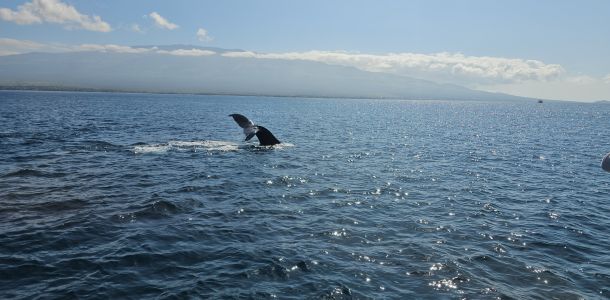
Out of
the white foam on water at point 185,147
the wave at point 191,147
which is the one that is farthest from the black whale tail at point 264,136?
the white foam on water at point 185,147

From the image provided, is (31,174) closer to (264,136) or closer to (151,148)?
(151,148)

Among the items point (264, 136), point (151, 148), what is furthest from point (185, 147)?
point (264, 136)

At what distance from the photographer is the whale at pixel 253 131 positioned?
43.2 meters

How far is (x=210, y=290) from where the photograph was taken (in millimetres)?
12984

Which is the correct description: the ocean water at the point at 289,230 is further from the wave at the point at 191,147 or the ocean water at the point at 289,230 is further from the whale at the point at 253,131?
the whale at the point at 253,131

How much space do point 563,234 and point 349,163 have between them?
68.6ft

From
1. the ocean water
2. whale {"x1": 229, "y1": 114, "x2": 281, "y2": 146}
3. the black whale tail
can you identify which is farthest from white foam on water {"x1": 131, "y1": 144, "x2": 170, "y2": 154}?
the black whale tail

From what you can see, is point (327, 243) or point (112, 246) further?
point (327, 243)

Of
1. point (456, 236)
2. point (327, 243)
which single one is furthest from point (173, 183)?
point (456, 236)

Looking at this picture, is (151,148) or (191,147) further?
(191,147)

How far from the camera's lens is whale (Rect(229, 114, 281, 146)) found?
142ft

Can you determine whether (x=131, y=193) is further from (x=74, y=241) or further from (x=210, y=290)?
(x=210, y=290)

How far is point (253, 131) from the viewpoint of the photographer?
142 feet

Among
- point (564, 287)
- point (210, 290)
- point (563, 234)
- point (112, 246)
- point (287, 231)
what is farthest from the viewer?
point (563, 234)
